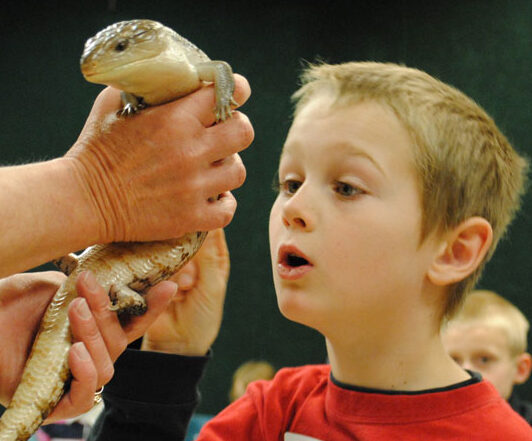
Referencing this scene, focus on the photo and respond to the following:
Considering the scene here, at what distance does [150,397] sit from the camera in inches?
61.7

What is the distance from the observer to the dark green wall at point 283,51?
4.20 m

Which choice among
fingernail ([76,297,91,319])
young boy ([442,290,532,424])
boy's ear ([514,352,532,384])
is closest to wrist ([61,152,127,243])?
fingernail ([76,297,91,319])

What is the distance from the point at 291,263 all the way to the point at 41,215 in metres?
0.47

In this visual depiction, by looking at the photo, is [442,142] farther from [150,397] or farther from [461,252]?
[150,397]

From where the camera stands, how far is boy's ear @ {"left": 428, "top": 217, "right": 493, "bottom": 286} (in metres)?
1.38

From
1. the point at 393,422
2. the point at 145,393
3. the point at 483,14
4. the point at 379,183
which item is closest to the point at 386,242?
the point at 379,183

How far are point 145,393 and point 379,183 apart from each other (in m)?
0.71

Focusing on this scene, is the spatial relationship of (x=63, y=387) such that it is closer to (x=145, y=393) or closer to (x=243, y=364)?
(x=145, y=393)

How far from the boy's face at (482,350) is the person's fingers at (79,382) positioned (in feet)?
6.31

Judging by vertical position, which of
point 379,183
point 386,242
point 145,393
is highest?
point 379,183

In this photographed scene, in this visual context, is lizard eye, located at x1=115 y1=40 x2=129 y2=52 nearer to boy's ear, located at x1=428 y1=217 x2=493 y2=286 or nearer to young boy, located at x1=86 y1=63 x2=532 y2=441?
young boy, located at x1=86 y1=63 x2=532 y2=441

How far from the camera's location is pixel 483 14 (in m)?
4.16

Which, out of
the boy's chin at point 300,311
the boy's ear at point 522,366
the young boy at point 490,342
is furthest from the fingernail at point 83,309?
the boy's ear at point 522,366

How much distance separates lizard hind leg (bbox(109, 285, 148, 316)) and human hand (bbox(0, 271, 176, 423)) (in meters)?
0.02
